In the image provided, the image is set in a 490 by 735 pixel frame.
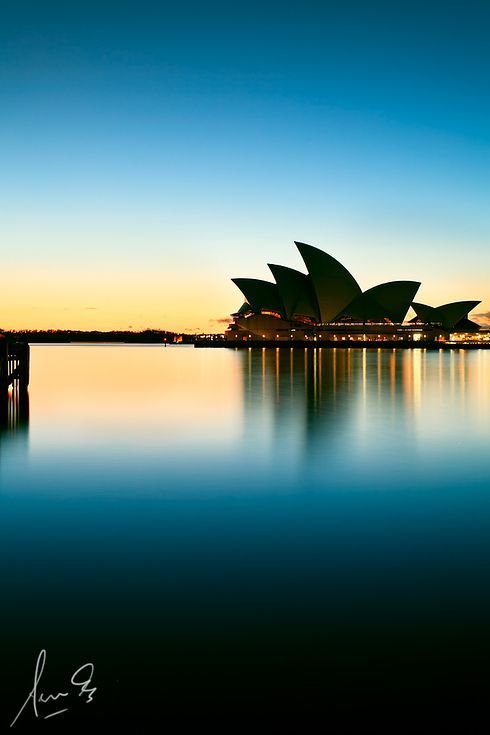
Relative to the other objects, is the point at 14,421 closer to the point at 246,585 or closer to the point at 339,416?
the point at 339,416

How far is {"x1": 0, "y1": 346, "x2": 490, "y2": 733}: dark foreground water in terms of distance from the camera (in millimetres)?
3031

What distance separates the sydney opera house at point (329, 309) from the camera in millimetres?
78312

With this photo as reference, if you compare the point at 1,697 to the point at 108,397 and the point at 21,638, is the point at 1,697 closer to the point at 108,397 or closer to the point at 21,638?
the point at 21,638

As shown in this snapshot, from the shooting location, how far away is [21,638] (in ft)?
11.9

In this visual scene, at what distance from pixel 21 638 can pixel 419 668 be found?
2.12 m

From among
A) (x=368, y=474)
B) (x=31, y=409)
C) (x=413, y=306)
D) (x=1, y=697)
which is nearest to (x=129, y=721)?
(x=1, y=697)

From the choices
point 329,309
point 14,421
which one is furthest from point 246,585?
point 329,309
